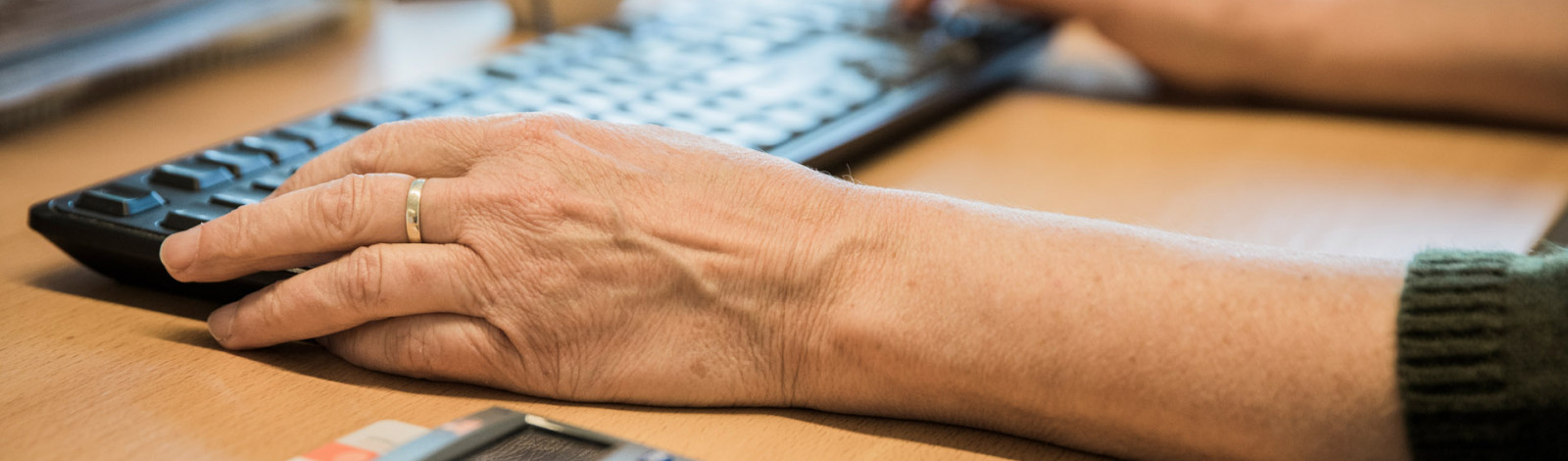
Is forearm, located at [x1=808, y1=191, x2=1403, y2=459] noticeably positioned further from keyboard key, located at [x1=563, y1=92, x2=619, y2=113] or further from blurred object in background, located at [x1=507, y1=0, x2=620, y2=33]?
blurred object in background, located at [x1=507, y1=0, x2=620, y2=33]

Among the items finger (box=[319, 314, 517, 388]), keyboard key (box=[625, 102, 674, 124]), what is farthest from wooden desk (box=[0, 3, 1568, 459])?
keyboard key (box=[625, 102, 674, 124])

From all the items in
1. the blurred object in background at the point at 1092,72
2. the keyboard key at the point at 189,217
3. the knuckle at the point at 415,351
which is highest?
the blurred object in background at the point at 1092,72

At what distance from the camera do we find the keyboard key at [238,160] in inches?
20.2

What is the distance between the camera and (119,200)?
471mm

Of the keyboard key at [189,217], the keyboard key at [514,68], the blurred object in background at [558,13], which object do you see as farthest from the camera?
the blurred object in background at [558,13]

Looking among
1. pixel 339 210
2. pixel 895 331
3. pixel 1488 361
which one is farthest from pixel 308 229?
pixel 1488 361

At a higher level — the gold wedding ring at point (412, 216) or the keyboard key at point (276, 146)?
the keyboard key at point (276, 146)

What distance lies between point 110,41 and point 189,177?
1.02 ft

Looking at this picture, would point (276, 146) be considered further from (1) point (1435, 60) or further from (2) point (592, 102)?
(1) point (1435, 60)

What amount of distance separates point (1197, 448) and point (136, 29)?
0.69m

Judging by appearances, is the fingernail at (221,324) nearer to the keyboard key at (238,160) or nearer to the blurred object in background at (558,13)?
the keyboard key at (238,160)

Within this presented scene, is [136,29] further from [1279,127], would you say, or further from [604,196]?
[1279,127]

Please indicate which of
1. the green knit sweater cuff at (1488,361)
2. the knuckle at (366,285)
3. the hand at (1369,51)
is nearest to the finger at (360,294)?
the knuckle at (366,285)

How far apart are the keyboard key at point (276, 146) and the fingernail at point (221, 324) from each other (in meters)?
0.11
